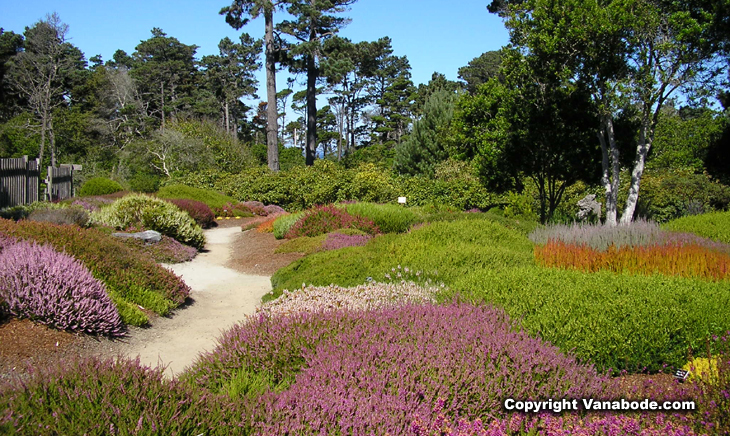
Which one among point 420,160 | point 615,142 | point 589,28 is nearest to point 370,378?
point 589,28

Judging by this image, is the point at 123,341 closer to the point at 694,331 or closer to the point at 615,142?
the point at 694,331

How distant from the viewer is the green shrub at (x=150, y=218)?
1089cm

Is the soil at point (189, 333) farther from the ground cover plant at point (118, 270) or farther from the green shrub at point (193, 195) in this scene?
the green shrub at point (193, 195)

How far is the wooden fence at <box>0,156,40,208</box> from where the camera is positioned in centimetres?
1370

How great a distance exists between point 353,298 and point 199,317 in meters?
2.49

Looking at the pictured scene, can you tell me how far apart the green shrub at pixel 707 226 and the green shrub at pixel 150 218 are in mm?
9855

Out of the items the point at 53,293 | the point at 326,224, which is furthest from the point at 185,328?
the point at 326,224

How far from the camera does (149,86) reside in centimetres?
5109

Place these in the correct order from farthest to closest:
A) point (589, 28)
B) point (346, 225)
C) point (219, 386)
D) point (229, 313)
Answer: point (346, 225) < point (589, 28) < point (229, 313) < point (219, 386)

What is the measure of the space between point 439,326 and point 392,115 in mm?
49559

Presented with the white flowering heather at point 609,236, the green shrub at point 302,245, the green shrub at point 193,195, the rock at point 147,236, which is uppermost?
the green shrub at point 193,195

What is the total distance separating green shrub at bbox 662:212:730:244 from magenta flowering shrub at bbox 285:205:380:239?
6.20 metres

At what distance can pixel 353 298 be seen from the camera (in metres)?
5.14

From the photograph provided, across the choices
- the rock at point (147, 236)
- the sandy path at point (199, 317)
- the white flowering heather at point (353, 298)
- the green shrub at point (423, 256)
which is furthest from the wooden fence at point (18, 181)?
the white flowering heather at point (353, 298)
